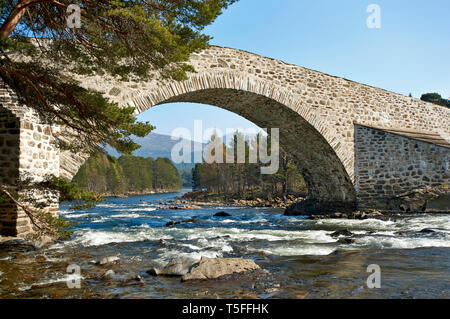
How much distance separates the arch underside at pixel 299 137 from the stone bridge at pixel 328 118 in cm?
4

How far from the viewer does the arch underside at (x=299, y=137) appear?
1119cm

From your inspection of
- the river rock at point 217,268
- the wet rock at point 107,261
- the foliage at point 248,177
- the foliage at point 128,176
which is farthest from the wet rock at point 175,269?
the foliage at point 128,176

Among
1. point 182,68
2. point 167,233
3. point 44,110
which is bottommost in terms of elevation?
point 167,233

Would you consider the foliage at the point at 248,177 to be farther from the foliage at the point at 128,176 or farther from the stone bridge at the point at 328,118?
the stone bridge at the point at 328,118

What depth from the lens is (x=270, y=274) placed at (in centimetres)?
494

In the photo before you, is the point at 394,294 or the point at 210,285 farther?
the point at 210,285

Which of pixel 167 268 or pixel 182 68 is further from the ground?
pixel 182 68

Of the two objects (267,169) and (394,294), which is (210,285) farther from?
(267,169)

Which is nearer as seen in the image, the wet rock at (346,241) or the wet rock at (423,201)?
the wet rock at (346,241)

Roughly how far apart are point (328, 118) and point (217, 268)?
29.9 ft

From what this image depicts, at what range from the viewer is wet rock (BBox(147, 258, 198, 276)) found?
192 inches

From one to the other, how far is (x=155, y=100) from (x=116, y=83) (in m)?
1.00
